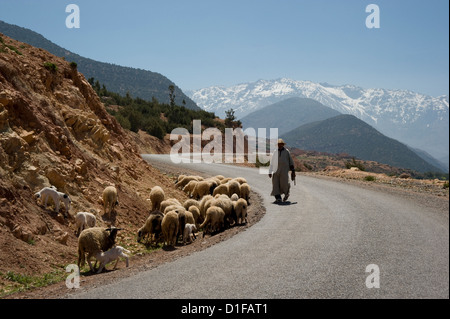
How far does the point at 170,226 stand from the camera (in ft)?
32.8

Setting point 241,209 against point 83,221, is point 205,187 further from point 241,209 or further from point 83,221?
point 83,221

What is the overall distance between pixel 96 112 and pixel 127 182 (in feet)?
14.0

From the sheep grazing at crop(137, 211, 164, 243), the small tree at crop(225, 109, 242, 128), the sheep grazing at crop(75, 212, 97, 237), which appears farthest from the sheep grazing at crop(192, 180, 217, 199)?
the small tree at crop(225, 109, 242, 128)

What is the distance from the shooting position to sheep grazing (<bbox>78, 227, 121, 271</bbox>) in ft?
25.3

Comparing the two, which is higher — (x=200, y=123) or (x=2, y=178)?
(x=200, y=123)

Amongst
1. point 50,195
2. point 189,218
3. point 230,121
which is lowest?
point 189,218

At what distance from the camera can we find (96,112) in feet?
55.4

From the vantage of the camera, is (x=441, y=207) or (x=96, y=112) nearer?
(x=441, y=207)

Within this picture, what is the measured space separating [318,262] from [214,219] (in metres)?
4.71

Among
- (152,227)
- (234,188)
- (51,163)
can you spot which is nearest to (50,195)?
(51,163)

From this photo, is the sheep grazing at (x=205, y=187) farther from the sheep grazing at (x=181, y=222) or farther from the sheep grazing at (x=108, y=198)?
the sheep grazing at (x=181, y=222)

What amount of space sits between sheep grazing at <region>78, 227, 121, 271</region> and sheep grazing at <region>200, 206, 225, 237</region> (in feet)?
10.8
